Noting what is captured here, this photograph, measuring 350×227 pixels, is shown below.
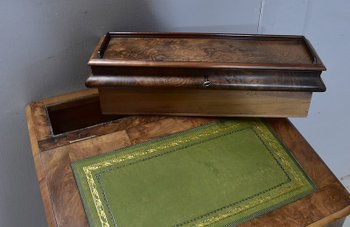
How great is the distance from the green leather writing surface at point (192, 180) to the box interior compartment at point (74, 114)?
0.22 metres

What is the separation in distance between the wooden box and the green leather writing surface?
0.07 meters

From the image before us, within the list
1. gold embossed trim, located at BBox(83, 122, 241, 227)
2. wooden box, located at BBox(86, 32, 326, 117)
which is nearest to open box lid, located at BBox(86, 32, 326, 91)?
wooden box, located at BBox(86, 32, 326, 117)

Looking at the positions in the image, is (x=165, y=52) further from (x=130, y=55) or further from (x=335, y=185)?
(x=335, y=185)

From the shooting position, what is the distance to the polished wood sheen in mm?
596

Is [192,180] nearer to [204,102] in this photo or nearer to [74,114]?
[204,102]

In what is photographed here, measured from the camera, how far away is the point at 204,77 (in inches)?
28.7

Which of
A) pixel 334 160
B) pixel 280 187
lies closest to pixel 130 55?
pixel 280 187

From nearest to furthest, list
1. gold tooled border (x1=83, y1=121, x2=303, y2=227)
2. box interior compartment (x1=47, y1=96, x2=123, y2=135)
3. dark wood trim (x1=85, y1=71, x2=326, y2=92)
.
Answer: gold tooled border (x1=83, y1=121, x2=303, y2=227)
dark wood trim (x1=85, y1=71, x2=326, y2=92)
box interior compartment (x1=47, y1=96, x2=123, y2=135)

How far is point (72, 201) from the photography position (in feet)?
2.02

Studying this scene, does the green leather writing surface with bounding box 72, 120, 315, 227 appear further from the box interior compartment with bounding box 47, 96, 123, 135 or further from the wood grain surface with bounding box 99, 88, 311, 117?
the box interior compartment with bounding box 47, 96, 123, 135

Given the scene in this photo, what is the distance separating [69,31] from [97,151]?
1.03 ft

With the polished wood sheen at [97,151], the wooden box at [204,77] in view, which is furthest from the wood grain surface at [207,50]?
the polished wood sheen at [97,151]

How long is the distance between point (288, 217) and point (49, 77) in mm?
646

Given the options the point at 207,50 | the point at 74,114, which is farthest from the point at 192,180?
the point at 74,114
